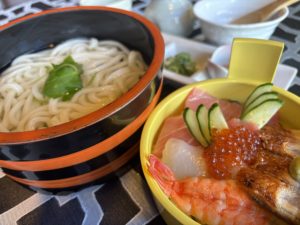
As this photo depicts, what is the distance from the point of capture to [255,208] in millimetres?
544

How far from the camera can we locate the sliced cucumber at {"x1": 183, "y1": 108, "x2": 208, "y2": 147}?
2.20 ft

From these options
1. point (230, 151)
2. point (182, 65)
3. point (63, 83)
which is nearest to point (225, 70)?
point (182, 65)

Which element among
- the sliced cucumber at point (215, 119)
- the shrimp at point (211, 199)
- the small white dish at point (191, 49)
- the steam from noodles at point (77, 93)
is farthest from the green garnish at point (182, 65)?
the shrimp at point (211, 199)

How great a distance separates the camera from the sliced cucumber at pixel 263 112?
2.15 feet

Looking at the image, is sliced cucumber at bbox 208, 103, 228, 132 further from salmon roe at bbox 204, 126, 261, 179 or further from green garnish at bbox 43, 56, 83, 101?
green garnish at bbox 43, 56, 83, 101

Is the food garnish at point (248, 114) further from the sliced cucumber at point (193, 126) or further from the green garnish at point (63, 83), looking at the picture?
the green garnish at point (63, 83)

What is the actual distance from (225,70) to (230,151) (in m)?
0.38

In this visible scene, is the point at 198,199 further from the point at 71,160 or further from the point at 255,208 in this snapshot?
the point at 71,160

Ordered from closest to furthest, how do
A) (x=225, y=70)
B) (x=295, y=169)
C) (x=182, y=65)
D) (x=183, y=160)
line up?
(x=295, y=169), (x=183, y=160), (x=225, y=70), (x=182, y=65)

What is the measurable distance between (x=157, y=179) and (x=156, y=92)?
0.24 metres

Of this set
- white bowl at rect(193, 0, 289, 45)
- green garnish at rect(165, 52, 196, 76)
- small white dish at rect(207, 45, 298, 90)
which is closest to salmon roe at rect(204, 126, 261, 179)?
small white dish at rect(207, 45, 298, 90)

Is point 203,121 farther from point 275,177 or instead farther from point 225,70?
point 225,70

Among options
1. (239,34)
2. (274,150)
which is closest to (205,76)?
(239,34)

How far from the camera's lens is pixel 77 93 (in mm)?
839
